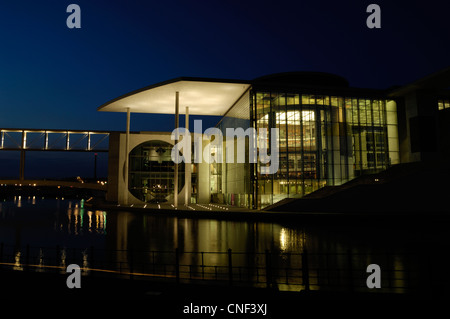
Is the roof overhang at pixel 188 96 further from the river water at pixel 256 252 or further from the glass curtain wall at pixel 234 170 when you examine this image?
the river water at pixel 256 252

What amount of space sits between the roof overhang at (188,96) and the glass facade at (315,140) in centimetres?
249

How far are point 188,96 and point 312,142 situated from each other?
14.1 metres

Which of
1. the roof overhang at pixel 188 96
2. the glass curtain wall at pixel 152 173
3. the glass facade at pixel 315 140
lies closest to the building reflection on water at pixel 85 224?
the glass curtain wall at pixel 152 173

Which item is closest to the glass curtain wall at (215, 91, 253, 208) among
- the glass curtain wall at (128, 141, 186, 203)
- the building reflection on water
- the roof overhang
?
the roof overhang

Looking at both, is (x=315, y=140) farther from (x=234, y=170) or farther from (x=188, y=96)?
(x=188, y=96)

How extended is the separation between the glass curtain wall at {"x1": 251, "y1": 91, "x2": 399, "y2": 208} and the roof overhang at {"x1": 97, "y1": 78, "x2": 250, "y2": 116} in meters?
3.58

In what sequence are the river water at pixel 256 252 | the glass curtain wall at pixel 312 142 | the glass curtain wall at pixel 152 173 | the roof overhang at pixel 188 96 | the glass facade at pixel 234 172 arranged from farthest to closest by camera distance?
1. the glass curtain wall at pixel 152 173
2. the glass facade at pixel 234 172
3. the roof overhang at pixel 188 96
4. the glass curtain wall at pixel 312 142
5. the river water at pixel 256 252

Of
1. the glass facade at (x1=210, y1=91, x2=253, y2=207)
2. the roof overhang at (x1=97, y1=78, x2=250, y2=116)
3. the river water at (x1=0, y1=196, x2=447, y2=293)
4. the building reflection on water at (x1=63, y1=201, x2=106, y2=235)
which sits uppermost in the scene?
the roof overhang at (x1=97, y1=78, x2=250, y2=116)

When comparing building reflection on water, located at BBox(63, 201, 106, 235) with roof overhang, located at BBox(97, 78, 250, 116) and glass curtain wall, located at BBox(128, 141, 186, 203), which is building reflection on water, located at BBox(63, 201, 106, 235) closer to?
glass curtain wall, located at BBox(128, 141, 186, 203)

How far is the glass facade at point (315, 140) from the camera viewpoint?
2973 cm

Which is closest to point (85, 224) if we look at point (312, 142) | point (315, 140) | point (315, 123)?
point (312, 142)

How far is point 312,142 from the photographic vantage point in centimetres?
3044

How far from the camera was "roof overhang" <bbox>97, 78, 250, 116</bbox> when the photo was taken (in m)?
30.9

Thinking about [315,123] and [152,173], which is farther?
[152,173]
